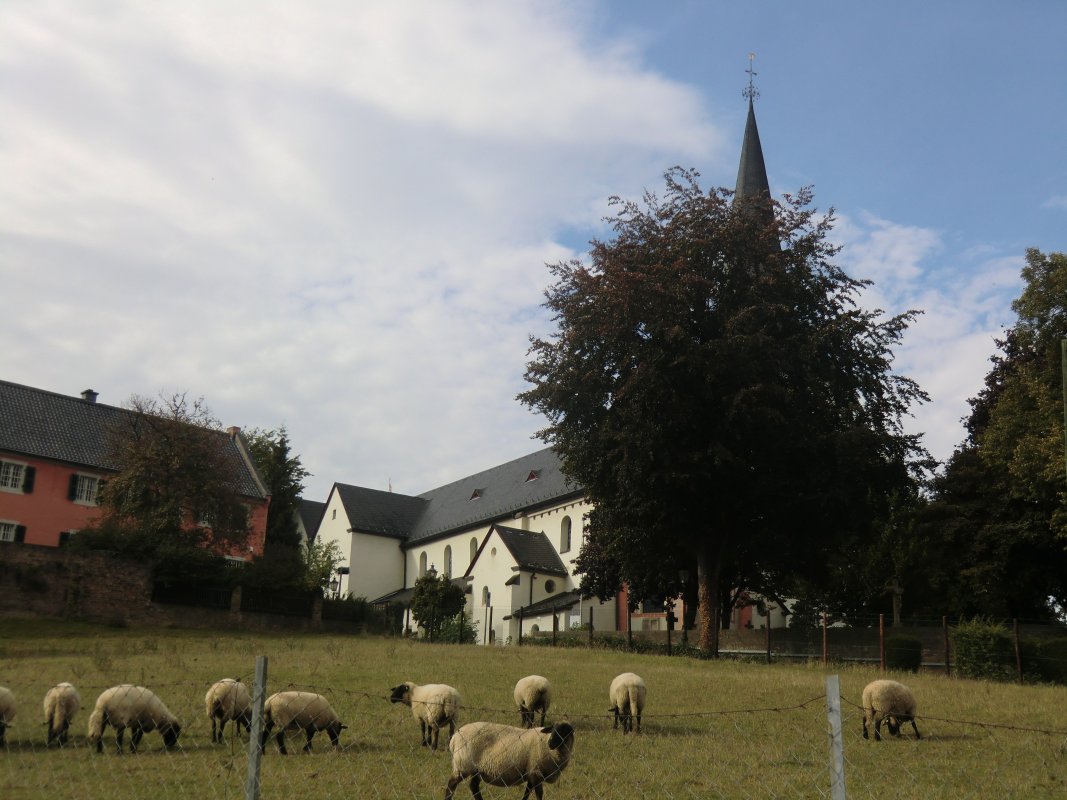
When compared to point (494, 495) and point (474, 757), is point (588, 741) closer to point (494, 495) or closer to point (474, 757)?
point (474, 757)

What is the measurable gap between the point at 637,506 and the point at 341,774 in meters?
24.3

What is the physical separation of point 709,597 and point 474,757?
1130 inches

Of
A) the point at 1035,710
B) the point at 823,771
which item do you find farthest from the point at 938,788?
the point at 1035,710

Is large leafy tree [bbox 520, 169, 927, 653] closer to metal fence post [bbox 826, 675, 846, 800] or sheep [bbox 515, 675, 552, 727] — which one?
sheep [bbox 515, 675, 552, 727]

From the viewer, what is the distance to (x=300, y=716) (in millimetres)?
14070

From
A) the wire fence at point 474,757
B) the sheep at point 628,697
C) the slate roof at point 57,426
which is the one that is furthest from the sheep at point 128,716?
the slate roof at point 57,426

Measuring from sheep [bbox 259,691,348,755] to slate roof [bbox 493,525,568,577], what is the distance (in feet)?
153

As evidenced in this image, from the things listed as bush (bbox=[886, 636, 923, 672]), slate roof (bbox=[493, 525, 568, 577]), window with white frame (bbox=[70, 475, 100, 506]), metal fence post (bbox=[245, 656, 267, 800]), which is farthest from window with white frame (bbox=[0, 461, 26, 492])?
metal fence post (bbox=[245, 656, 267, 800])

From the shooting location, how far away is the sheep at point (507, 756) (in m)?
9.77

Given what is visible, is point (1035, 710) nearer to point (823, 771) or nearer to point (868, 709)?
point (868, 709)

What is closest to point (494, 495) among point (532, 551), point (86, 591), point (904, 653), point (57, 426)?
point (532, 551)

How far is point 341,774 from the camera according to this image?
12367 millimetres

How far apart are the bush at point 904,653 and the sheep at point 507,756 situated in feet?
81.2

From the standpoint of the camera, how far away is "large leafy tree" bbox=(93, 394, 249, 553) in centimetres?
4581
